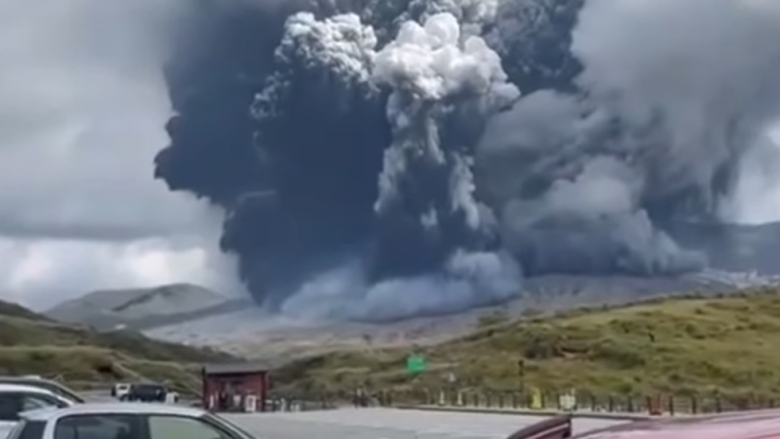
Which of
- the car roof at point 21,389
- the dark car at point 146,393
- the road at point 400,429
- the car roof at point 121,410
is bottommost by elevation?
the car roof at point 121,410

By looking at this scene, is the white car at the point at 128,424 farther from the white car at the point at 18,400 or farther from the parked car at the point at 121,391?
the parked car at the point at 121,391

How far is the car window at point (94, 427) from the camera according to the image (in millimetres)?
12305

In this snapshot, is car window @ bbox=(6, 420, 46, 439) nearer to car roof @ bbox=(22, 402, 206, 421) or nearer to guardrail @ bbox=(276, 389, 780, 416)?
car roof @ bbox=(22, 402, 206, 421)

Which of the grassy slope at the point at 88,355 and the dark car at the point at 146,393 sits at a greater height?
the grassy slope at the point at 88,355

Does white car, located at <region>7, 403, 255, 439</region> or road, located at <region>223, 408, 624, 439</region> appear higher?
road, located at <region>223, 408, 624, 439</region>

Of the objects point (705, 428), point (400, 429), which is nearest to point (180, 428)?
point (705, 428)

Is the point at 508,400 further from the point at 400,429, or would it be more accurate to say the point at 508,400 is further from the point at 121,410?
the point at 121,410

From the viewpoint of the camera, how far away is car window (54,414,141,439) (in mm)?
12305

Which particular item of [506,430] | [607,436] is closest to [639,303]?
[506,430]

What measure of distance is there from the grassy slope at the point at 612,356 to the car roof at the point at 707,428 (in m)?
74.8

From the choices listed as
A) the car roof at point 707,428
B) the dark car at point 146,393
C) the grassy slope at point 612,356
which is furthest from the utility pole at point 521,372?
the car roof at point 707,428

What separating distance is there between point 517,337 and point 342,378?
14033 millimetres

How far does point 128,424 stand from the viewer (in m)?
12.3

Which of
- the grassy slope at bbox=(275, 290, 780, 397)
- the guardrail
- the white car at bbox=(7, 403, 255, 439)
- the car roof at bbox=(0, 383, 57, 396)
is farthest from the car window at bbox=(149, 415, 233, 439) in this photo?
the grassy slope at bbox=(275, 290, 780, 397)
